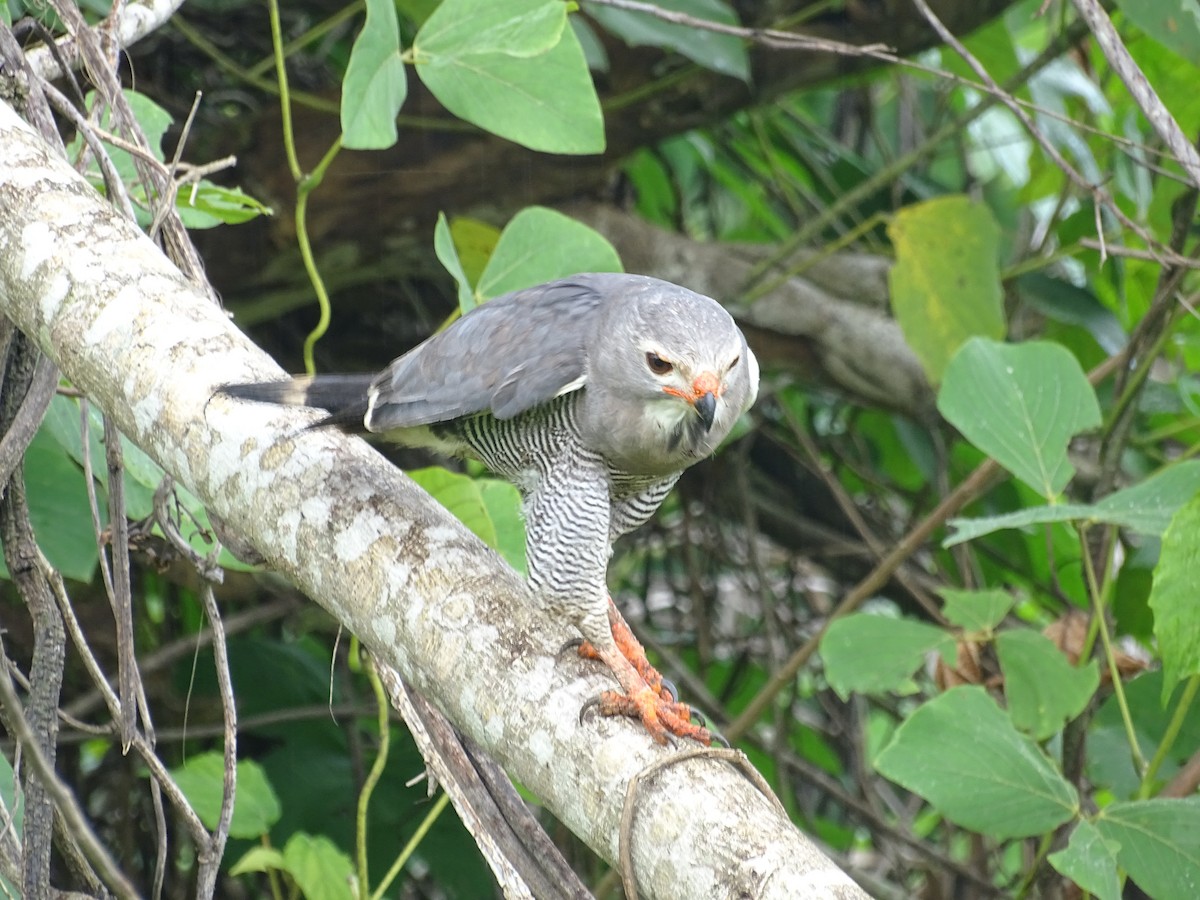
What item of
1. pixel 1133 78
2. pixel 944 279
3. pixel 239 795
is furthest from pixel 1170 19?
pixel 239 795

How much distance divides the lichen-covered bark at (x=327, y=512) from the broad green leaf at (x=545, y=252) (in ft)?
2.30

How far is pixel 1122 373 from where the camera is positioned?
3082 millimetres

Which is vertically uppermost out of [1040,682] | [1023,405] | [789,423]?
[1023,405]

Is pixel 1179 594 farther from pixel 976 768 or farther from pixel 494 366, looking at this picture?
pixel 494 366

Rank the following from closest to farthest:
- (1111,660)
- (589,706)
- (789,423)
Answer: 1. (589,706)
2. (1111,660)
3. (789,423)

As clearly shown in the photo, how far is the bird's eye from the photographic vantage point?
6.56ft

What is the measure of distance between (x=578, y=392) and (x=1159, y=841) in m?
1.19

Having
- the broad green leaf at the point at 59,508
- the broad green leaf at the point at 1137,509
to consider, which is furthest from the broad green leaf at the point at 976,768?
the broad green leaf at the point at 59,508

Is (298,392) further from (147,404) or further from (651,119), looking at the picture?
(651,119)

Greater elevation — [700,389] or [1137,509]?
[700,389]

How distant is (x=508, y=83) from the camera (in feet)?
7.62

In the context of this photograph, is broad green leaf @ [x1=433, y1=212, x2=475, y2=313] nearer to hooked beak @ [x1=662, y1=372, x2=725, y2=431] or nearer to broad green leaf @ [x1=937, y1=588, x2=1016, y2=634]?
hooked beak @ [x1=662, y1=372, x2=725, y2=431]

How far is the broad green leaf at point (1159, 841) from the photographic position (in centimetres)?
201

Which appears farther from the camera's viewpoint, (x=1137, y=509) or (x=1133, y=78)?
(x=1137, y=509)
